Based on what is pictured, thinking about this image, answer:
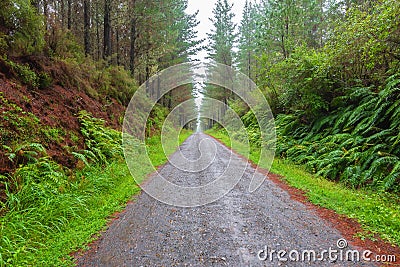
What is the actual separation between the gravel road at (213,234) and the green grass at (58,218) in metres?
0.30

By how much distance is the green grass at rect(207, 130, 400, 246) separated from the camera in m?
3.77

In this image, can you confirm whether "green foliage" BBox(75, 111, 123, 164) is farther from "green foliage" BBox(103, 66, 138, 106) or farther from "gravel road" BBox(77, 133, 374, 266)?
"green foliage" BBox(103, 66, 138, 106)

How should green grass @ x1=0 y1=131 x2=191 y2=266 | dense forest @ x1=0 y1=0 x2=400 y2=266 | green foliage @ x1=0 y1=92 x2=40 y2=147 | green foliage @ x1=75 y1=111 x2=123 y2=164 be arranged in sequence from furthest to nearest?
green foliage @ x1=75 y1=111 x2=123 y2=164, green foliage @ x1=0 y1=92 x2=40 y2=147, dense forest @ x1=0 y1=0 x2=400 y2=266, green grass @ x1=0 y1=131 x2=191 y2=266

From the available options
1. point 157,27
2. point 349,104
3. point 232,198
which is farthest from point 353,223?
point 157,27

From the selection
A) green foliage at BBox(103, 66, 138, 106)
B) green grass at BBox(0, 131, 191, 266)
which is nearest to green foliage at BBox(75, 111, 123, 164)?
green grass at BBox(0, 131, 191, 266)

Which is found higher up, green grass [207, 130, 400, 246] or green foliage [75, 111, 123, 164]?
green foliage [75, 111, 123, 164]

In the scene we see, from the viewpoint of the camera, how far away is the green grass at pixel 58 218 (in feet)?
9.56

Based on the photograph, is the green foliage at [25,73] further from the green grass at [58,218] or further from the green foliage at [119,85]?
the green foliage at [119,85]

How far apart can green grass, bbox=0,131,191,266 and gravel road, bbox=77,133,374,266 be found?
0.98 ft

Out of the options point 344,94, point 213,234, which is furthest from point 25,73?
point 344,94

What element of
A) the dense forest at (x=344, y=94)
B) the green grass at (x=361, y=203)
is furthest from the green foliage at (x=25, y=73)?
the dense forest at (x=344, y=94)

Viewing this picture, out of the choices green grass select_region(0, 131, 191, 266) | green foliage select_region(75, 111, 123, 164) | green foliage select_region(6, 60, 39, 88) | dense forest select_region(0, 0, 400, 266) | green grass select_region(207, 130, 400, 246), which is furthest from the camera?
green foliage select_region(75, 111, 123, 164)

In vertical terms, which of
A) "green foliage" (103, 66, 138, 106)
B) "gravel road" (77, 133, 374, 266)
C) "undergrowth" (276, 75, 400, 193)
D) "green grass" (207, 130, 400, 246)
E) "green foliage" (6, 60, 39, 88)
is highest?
"green foliage" (103, 66, 138, 106)

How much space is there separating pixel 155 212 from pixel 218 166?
15.1 feet
